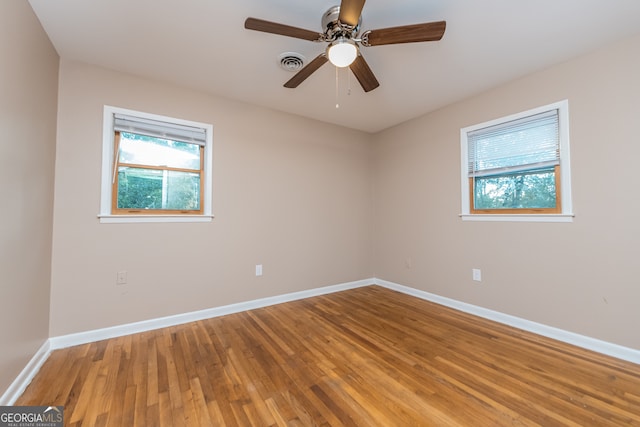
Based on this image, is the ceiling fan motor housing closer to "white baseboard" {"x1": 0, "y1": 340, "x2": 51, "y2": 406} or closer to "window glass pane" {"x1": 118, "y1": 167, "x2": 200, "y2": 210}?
"window glass pane" {"x1": 118, "y1": 167, "x2": 200, "y2": 210}

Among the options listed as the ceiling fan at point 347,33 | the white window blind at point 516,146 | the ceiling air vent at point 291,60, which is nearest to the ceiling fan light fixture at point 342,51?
the ceiling fan at point 347,33

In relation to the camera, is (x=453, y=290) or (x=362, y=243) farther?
(x=362, y=243)

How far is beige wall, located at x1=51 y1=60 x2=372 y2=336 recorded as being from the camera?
2.17 metres

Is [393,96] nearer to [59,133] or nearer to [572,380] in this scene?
[572,380]

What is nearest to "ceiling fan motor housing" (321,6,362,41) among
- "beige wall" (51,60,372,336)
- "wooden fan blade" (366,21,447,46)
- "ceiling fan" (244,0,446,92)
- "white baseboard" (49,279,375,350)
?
"ceiling fan" (244,0,446,92)

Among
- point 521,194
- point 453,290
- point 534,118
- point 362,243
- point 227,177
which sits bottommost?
point 453,290

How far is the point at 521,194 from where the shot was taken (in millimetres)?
2533

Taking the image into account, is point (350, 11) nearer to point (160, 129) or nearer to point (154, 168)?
point (160, 129)

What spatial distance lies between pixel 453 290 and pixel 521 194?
128cm

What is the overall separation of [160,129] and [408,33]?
93.5 inches

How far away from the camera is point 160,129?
8.30ft

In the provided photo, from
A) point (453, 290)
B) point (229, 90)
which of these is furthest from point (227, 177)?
point (453, 290)

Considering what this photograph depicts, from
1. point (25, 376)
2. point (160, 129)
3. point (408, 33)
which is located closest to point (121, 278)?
point (25, 376)

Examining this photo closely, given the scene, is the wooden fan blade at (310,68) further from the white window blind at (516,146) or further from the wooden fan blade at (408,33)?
the white window blind at (516,146)
